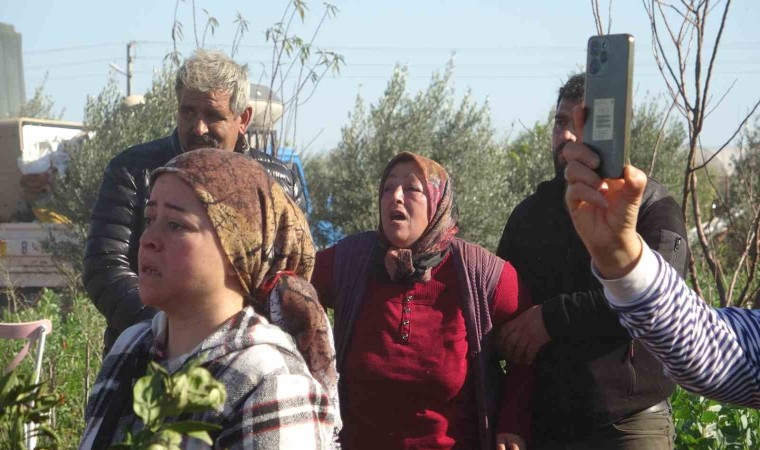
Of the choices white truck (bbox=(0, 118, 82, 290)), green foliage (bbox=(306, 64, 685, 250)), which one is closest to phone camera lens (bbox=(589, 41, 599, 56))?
green foliage (bbox=(306, 64, 685, 250))

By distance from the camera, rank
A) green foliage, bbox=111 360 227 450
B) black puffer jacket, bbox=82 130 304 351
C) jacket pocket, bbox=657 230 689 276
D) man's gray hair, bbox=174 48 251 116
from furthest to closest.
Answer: man's gray hair, bbox=174 48 251 116
jacket pocket, bbox=657 230 689 276
black puffer jacket, bbox=82 130 304 351
green foliage, bbox=111 360 227 450

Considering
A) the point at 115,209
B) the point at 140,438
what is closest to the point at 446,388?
the point at 115,209

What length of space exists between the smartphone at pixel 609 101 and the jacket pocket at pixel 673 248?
5.36ft

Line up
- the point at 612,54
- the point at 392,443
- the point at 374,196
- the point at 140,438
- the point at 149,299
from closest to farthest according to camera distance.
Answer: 1. the point at 140,438
2. the point at 612,54
3. the point at 149,299
4. the point at 392,443
5. the point at 374,196

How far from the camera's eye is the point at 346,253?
3691 millimetres

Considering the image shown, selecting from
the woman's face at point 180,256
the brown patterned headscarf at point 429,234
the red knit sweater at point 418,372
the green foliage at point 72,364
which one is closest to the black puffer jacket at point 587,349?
the red knit sweater at point 418,372

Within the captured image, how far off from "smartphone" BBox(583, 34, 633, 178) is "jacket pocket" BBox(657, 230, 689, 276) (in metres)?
1.63

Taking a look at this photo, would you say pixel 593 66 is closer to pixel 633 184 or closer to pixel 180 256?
pixel 633 184

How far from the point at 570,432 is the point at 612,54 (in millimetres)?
1938

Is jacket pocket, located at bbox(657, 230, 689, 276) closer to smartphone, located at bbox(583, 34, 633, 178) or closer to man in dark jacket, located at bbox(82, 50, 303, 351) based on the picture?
man in dark jacket, located at bbox(82, 50, 303, 351)

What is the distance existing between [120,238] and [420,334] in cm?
109

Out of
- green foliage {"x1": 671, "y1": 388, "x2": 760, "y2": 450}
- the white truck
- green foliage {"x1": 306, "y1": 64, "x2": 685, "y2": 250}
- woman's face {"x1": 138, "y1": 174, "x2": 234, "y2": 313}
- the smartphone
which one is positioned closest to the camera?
the smartphone

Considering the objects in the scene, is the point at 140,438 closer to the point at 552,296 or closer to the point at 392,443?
the point at 392,443

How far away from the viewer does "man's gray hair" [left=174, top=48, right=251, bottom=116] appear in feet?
12.1
